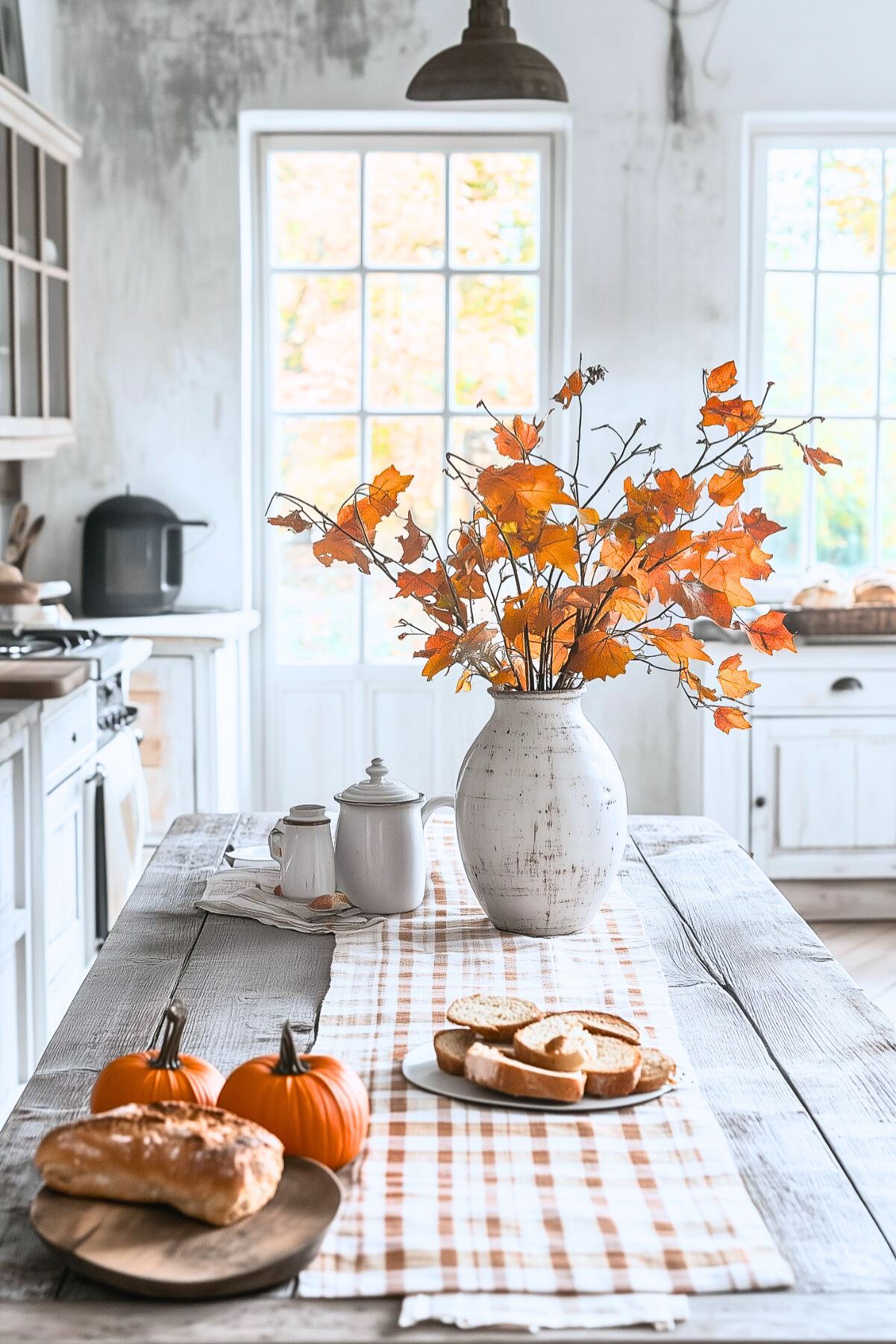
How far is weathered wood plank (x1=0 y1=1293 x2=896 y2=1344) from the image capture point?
78cm

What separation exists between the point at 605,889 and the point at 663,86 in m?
3.32

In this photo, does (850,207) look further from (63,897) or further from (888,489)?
(63,897)

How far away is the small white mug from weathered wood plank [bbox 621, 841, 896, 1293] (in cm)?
40

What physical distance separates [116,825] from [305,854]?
172cm

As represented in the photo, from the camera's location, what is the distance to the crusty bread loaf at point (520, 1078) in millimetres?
1067

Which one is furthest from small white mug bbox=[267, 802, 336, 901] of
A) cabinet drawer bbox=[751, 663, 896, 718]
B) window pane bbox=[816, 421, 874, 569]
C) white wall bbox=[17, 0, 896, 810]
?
window pane bbox=[816, 421, 874, 569]

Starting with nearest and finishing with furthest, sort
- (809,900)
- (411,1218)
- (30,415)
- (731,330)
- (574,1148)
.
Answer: (411,1218), (574,1148), (30,415), (809,900), (731,330)

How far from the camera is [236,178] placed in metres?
4.12

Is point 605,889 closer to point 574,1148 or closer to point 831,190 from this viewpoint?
point 574,1148

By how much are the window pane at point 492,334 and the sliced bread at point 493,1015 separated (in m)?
3.31

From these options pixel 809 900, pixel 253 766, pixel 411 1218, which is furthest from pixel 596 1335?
pixel 253 766

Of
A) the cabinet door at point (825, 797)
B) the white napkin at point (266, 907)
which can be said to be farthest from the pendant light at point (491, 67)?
the cabinet door at point (825, 797)

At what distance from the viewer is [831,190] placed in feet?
14.1

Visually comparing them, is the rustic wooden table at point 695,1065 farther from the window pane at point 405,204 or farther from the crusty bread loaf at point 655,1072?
the window pane at point 405,204
